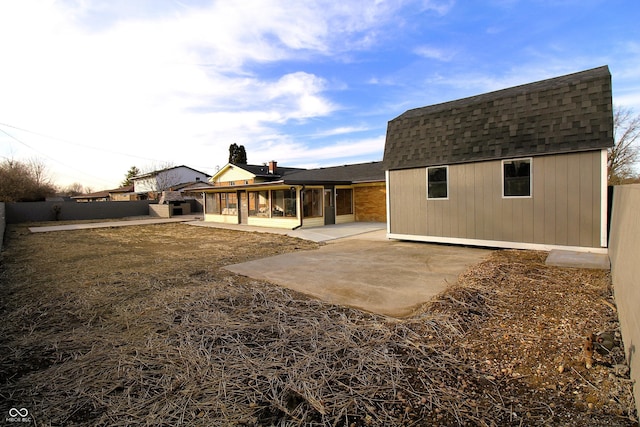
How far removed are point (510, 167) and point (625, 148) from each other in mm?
17017

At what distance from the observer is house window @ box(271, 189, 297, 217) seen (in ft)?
50.5

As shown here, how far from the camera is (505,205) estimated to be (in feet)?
25.8

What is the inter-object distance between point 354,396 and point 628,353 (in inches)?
90.2

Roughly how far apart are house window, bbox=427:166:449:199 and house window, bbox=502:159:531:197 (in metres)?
1.47

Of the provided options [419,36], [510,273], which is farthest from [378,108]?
[510,273]

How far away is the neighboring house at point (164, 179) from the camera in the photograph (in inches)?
1522

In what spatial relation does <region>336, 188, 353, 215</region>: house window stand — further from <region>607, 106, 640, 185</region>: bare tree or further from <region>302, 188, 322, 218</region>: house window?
<region>607, 106, 640, 185</region>: bare tree

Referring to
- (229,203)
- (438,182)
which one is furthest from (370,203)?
(229,203)

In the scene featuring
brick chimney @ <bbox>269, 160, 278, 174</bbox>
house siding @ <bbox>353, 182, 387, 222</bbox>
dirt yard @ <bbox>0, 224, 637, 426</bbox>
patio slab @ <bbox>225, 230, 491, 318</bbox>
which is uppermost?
brick chimney @ <bbox>269, 160, 278, 174</bbox>

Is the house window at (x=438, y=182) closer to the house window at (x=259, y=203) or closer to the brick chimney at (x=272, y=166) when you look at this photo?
the house window at (x=259, y=203)

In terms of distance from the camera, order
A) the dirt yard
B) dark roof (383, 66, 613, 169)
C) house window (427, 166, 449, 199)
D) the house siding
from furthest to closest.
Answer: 1. the house siding
2. house window (427, 166, 449, 199)
3. dark roof (383, 66, 613, 169)
4. the dirt yard

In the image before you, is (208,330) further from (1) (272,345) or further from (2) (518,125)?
(2) (518,125)

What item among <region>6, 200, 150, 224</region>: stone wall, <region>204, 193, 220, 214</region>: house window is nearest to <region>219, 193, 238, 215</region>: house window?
<region>204, 193, 220, 214</region>: house window

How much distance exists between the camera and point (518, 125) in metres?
7.65
